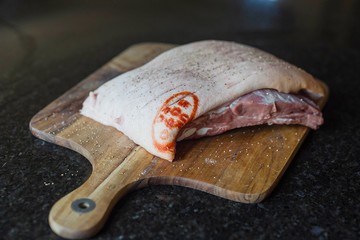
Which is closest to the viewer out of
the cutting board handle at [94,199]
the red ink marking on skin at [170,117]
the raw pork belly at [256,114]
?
the cutting board handle at [94,199]

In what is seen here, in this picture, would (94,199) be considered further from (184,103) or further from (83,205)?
(184,103)

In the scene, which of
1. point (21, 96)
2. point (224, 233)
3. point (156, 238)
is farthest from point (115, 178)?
point (21, 96)

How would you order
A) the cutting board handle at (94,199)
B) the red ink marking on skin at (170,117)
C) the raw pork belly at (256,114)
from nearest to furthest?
the cutting board handle at (94,199) < the red ink marking on skin at (170,117) < the raw pork belly at (256,114)

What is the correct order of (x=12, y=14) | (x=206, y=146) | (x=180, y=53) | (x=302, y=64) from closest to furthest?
1. (x=206, y=146)
2. (x=180, y=53)
3. (x=302, y=64)
4. (x=12, y=14)

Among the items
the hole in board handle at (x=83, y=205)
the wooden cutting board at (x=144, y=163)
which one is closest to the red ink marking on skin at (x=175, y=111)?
the wooden cutting board at (x=144, y=163)

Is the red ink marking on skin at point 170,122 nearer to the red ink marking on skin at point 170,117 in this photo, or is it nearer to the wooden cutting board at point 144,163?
the red ink marking on skin at point 170,117

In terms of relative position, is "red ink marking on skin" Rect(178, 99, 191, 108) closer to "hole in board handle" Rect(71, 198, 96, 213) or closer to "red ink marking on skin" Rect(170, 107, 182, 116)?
"red ink marking on skin" Rect(170, 107, 182, 116)

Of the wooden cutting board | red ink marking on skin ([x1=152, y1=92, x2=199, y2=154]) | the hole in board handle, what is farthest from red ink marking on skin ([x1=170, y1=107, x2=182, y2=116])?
the hole in board handle

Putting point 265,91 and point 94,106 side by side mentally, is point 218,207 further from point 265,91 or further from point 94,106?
point 94,106

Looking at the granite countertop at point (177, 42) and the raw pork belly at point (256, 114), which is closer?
the granite countertop at point (177, 42)
